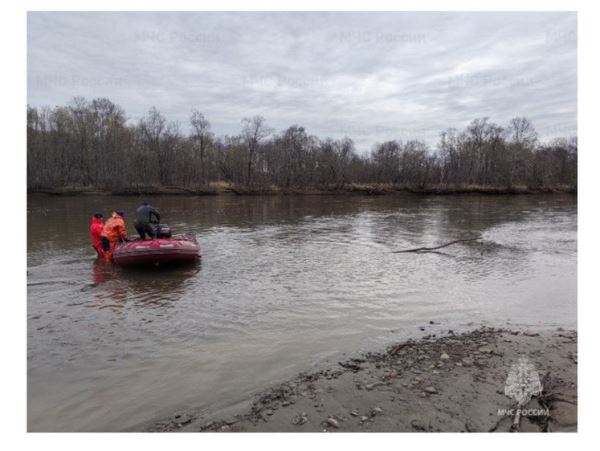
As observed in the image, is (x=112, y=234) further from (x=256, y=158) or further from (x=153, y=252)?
(x=256, y=158)

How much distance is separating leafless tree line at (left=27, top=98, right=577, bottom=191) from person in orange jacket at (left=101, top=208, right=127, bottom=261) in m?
40.4

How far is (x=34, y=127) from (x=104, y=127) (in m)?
8.59

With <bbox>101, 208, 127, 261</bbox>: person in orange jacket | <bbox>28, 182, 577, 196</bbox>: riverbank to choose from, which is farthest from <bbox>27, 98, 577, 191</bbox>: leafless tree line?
<bbox>101, 208, 127, 261</bbox>: person in orange jacket

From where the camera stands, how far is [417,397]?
13.7 ft

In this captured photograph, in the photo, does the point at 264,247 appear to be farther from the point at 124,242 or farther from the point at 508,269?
the point at 508,269

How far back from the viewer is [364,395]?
4281mm

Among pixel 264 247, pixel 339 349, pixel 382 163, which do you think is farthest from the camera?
pixel 382 163

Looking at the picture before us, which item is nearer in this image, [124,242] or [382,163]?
[124,242]

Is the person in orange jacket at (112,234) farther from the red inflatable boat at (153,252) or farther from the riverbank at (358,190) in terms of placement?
the riverbank at (358,190)

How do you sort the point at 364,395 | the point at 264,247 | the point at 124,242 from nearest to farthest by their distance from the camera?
the point at 364,395, the point at 124,242, the point at 264,247

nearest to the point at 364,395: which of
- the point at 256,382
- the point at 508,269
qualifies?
the point at 256,382

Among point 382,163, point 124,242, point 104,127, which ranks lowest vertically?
point 124,242

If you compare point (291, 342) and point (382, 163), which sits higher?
point (382, 163)

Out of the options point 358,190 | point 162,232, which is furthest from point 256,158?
point 162,232
